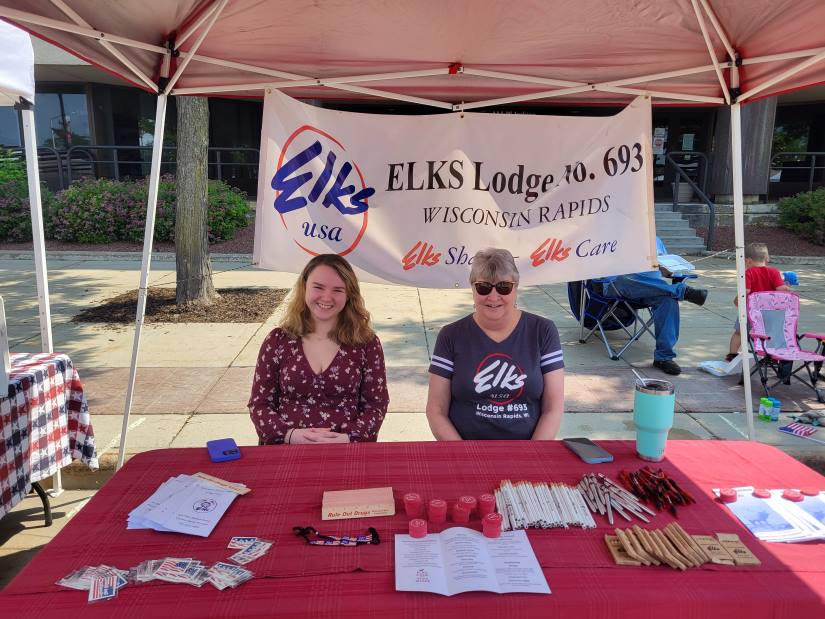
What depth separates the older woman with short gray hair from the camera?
2537mm

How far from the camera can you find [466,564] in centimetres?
142

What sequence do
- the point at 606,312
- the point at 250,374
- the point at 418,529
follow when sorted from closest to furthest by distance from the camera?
the point at 418,529, the point at 250,374, the point at 606,312

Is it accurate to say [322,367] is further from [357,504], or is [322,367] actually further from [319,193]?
[319,193]

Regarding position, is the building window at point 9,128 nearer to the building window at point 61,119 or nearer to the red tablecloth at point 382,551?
the building window at point 61,119

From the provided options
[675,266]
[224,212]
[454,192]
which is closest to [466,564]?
[454,192]

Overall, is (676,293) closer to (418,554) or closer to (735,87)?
(735,87)

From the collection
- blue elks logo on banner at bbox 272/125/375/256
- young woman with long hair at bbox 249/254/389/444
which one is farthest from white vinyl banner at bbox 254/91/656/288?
young woman with long hair at bbox 249/254/389/444

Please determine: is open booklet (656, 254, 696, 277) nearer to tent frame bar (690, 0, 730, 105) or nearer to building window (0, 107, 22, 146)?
tent frame bar (690, 0, 730, 105)

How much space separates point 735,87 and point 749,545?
2.54 m

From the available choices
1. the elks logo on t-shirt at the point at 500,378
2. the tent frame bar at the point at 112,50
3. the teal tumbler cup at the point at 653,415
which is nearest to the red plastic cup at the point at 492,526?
the teal tumbler cup at the point at 653,415

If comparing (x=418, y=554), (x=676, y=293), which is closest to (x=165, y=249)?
(x=676, y=293)

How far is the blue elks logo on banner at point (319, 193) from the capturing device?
345cm

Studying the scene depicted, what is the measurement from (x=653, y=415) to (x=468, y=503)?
0.73 meters

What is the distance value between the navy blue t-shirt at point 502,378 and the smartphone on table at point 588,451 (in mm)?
444
